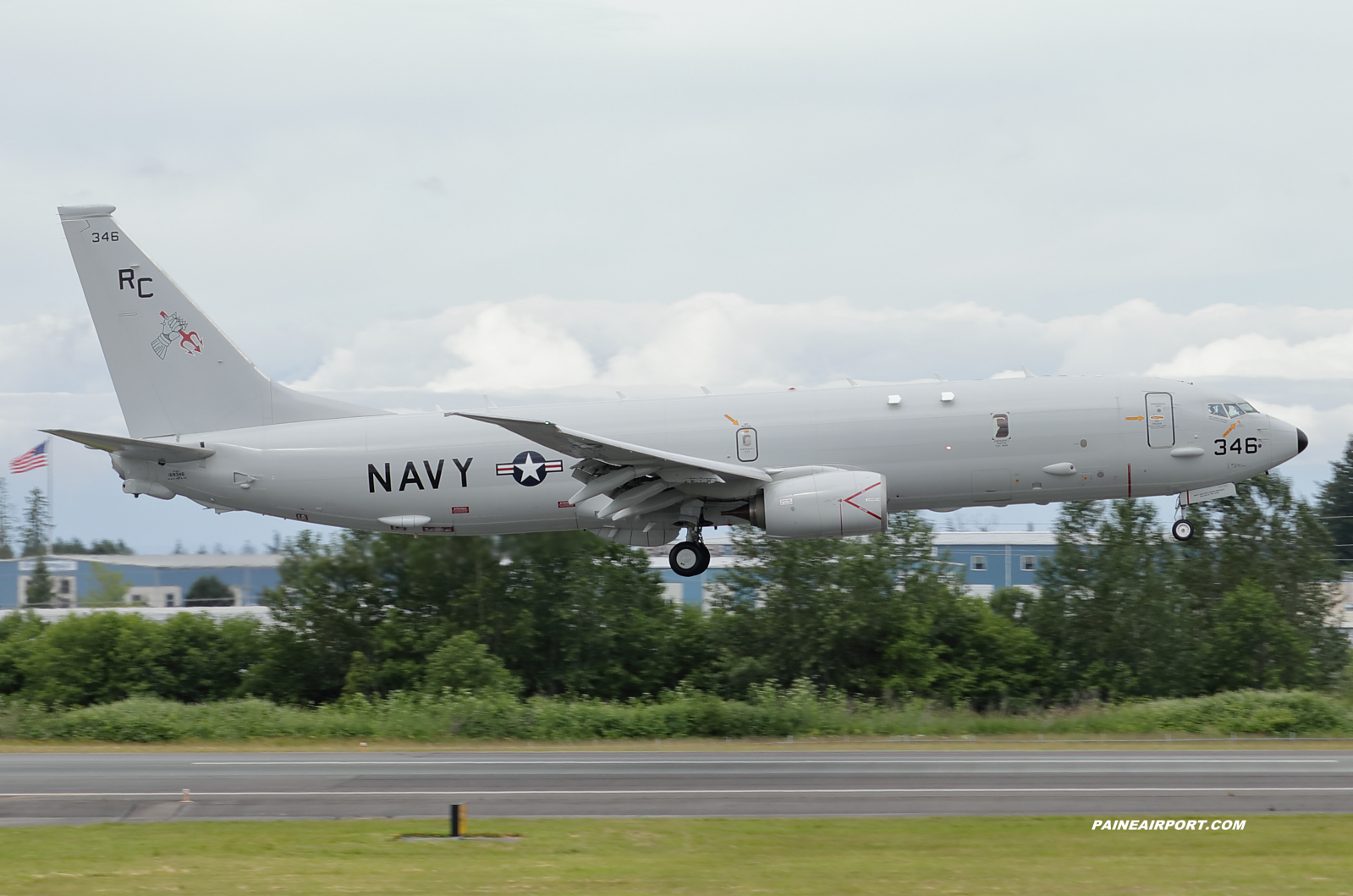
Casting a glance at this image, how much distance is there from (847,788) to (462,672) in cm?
3011

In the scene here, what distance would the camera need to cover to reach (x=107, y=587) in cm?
8575

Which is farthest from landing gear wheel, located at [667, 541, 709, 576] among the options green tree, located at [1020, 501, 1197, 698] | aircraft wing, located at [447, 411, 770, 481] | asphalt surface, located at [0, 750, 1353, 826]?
green tree, located at [1020, 501, 1197, 698]

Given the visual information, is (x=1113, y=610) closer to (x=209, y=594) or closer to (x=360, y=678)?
(x=360, y=678)

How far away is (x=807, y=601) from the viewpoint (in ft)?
209

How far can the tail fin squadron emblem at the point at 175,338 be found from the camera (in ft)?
116

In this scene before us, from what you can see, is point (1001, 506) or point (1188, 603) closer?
point (1001, 506)

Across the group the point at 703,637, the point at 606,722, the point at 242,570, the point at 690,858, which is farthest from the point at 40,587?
the point at 690,858

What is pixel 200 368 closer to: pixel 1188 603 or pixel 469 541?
pixel 469 541

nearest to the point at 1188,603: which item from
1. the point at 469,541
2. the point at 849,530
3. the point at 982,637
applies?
the point at 982,637

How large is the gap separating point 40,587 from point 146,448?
62.0 m

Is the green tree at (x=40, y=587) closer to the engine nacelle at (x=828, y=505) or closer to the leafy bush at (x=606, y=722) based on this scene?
the leafy bush at (x=606, y=722)

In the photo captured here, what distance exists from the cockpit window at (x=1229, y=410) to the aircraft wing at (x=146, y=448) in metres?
24.0

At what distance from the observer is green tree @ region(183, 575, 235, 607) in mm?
78812

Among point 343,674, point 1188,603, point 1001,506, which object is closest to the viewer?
point 1001,506
